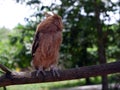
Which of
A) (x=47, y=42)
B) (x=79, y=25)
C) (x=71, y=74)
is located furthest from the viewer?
(x=79, y=25)

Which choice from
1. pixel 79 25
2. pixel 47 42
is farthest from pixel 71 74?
pixel 79 25

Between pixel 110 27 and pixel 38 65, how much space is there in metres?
4.77

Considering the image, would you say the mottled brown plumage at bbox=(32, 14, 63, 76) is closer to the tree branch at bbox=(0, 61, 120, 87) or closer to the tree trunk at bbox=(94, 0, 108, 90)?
the tree branch at bbox=(0, 61, 120, 87)

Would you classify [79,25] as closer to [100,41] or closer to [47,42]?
[100,41]

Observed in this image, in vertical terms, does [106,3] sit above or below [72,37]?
above

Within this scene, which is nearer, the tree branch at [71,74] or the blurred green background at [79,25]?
the tree branch at [71,74]

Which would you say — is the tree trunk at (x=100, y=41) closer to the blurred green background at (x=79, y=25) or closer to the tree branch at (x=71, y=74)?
the blurred green background at (x=79, y=25)

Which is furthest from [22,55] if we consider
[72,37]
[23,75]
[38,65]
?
[23,75]

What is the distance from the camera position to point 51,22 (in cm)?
498

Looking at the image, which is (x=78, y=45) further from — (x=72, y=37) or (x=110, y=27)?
(x=110, y=27)

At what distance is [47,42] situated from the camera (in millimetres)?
5117

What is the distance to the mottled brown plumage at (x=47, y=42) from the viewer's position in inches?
196

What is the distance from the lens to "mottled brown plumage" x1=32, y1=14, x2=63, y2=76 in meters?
4.99

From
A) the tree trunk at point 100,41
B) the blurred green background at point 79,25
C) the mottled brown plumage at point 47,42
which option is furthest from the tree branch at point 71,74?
the tree trunk at point 100,41
